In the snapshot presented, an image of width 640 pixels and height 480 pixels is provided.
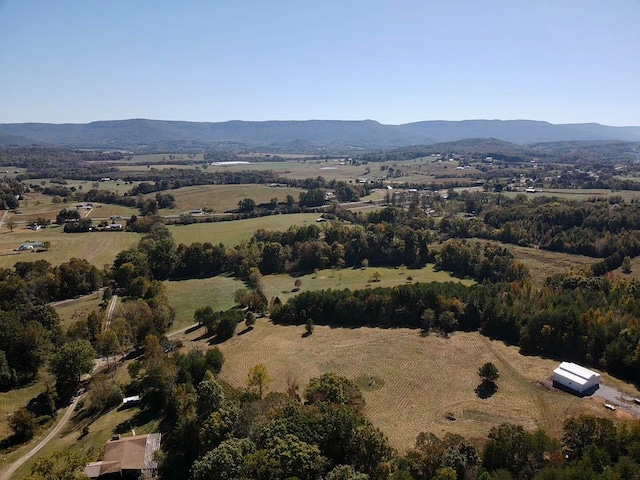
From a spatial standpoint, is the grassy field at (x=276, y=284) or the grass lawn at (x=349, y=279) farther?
the grass lawn at (x=349, y=279)

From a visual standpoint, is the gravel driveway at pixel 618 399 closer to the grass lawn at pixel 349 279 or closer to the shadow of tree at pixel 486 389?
the shadow of tree at pixel 486 389

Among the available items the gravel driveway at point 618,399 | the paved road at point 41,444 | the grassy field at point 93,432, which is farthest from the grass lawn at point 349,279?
the gravel driveway at point 618,399

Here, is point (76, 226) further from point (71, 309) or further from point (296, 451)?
point (296, 451)

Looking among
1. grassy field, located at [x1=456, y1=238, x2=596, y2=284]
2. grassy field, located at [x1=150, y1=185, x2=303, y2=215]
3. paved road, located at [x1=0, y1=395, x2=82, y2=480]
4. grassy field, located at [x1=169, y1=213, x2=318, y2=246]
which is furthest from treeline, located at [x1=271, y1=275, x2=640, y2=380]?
grassy field, located at [x1=150, y1=185, x2=303, y2=215]

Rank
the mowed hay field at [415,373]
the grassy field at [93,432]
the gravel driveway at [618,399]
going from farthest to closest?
the gravel driveway at [618,399], the mowed hay field at [415,373], the grassy field at [93,432]

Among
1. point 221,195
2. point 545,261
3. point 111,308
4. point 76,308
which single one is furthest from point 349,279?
point 221,195

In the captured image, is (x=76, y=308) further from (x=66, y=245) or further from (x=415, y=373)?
(x=415, y=373)

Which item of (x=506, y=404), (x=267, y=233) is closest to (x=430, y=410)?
(x=506, y=404)
